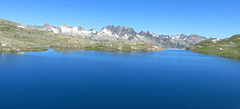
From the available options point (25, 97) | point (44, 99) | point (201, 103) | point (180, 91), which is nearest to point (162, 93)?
point (180, 91)

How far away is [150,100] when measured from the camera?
28.6m

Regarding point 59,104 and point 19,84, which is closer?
point 59,104

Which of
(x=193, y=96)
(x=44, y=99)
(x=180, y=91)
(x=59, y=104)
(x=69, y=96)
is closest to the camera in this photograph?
(x=59, y=104)

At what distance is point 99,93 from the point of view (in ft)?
104

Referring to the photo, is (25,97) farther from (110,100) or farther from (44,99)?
(110,100)

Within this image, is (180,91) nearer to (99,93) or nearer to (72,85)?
(99,93)

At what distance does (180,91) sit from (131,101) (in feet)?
44.7

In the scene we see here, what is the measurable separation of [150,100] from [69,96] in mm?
15846

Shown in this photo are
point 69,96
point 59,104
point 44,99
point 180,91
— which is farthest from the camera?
point 180,91

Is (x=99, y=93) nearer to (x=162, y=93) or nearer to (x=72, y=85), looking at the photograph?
(x=72, y=85)

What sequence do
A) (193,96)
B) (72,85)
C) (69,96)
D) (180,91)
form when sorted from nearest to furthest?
(69,96), (193,96), (180,91), (72,85)

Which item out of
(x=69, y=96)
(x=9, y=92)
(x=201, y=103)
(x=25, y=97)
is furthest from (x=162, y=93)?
(x=9, y=92)

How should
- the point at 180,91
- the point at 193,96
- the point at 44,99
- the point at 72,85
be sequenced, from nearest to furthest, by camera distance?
the point at 44,99 → the point at 193,96 → the point at 180,91 → the point at 72,85

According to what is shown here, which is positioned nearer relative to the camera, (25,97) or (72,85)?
(25,97)
